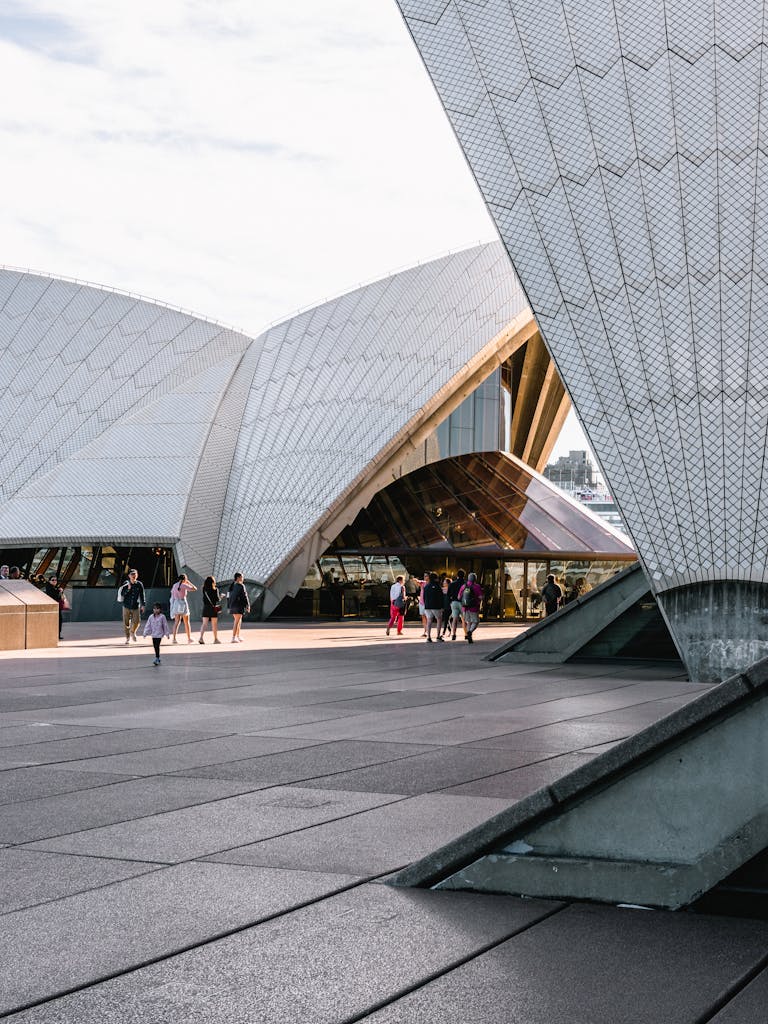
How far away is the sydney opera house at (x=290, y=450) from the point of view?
3206 cm

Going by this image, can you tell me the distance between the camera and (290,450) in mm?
33281

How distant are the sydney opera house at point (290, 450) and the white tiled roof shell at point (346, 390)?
0.19ft

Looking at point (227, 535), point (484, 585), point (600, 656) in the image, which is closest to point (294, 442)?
point (227, 535)

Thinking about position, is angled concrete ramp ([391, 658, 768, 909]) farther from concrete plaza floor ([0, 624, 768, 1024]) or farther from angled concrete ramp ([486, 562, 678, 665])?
angled concrete ramp ([486, 562, 678, 665])

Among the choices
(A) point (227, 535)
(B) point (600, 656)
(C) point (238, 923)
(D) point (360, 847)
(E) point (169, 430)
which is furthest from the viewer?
(E) point (169, 430)

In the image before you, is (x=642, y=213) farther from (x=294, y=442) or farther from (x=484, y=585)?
(x=484, y=585)

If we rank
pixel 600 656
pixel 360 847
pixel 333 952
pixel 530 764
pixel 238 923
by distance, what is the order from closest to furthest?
pixel 333 952 → pixel 238 923 → pixel 360 847 → pixel 530 764 → pixel 600 656

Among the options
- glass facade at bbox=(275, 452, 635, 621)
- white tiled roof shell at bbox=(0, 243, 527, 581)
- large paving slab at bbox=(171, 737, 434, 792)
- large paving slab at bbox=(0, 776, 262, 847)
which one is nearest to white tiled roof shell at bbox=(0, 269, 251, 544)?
white tiled roof shell at bbox=(0, 243, 527, 581)

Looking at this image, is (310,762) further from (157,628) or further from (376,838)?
(157,628)

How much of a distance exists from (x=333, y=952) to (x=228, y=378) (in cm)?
3322

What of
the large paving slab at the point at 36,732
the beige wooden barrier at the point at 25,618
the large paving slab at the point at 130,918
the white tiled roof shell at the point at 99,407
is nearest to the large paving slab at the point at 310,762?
the large paving slab at the point at 36,732

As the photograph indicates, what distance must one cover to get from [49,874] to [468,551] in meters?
29.6

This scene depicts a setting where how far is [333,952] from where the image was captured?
4.33 meters

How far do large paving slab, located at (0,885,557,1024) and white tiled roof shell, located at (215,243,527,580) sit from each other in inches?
1032
